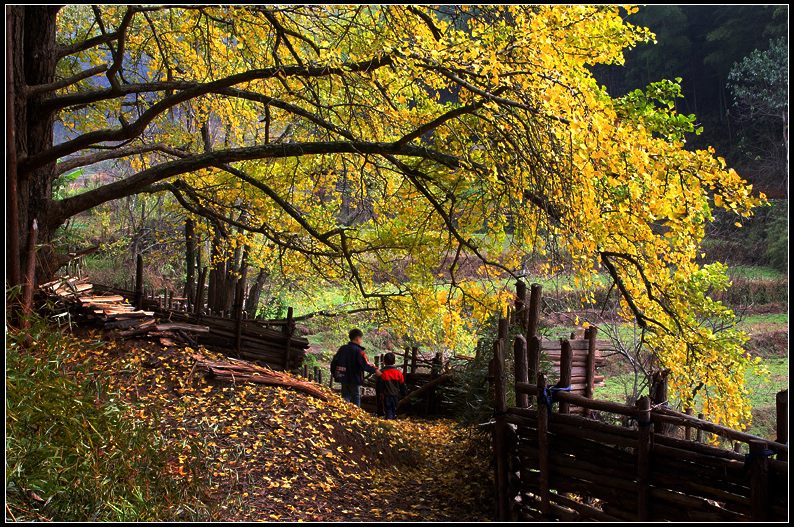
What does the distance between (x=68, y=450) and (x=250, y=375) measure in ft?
14.7

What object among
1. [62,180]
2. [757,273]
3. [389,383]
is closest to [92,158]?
[389,383]

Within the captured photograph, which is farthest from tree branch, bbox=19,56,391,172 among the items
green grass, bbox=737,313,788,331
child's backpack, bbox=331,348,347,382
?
green grass, bbox=737,313,788,331

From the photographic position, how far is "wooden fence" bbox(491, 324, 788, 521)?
386 cm

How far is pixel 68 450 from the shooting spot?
12.0 feet

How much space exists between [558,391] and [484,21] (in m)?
3.27

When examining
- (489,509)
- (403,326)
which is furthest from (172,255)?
(489,509)

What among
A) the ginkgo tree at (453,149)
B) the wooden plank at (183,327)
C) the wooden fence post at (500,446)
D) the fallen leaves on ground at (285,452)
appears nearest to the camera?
the ginkgo tree at (453,149)

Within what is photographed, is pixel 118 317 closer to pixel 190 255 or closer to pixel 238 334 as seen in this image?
pixel 238 334

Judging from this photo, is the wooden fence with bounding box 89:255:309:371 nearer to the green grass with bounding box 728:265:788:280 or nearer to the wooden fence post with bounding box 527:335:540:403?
the wooden fence post with bounding box 527:335:540:403

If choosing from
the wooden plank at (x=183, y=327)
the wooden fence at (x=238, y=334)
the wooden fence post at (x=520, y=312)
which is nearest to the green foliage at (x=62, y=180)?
the wooden fence at (x=238, y=334)

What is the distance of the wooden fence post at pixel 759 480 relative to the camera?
3806 mm

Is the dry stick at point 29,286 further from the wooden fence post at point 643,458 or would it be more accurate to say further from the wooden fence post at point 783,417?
the wooden fence post at point 783,417

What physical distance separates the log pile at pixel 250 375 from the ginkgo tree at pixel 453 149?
56.0 inches

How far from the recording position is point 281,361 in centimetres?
1031
